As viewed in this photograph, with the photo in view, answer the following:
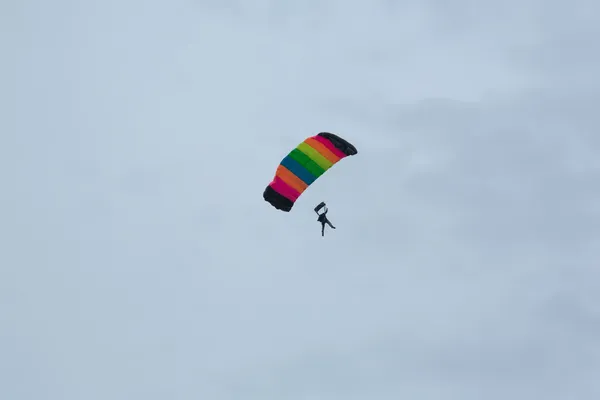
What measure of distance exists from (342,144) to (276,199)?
505 cm

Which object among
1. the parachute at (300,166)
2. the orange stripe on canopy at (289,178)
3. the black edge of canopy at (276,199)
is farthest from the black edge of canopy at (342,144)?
the black edge of canopy at (276,199)

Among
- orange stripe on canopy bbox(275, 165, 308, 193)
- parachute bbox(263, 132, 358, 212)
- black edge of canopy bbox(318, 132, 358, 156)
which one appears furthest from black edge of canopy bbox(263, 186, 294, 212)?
black edge of canopy bbox(318, 132, 358, 156)

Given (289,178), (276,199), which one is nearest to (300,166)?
(289,178)

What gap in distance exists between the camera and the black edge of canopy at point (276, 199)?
94250mm

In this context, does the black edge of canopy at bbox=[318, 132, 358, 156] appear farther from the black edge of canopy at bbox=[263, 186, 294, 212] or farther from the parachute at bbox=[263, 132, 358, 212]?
the black edge of canopy at bbox=[263, 186, 294, 212]

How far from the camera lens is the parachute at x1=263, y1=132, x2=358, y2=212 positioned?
94250 millimetres

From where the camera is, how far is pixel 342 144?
93562 mm

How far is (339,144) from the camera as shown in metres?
93.8

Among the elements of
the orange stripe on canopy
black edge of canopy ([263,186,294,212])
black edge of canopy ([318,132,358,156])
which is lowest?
black edge of canopy ([263,186,294,212])

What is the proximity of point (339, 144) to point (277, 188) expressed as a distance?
446 cm

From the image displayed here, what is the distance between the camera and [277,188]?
310 feet

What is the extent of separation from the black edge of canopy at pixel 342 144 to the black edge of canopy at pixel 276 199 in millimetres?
4335

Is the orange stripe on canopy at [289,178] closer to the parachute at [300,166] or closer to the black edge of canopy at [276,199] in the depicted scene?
the parachute at [300,166]

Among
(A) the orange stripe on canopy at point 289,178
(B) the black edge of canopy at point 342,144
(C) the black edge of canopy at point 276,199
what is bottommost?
(C) the black edge of canopy at point 276,199
